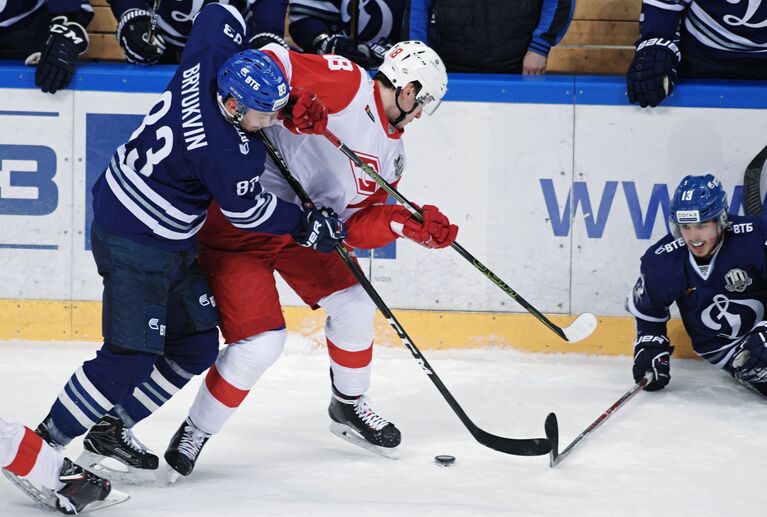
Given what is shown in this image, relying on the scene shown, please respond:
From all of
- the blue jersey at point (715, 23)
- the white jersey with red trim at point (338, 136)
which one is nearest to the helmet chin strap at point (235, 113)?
the white jersey with red trim at point (338, 136)

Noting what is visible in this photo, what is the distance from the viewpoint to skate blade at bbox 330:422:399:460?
3.30 metres

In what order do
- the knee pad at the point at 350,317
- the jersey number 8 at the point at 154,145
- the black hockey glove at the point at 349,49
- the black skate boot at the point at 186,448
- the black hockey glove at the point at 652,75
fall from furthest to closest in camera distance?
the black hockey glove at the point at 349,49, the black hockey glove at the point at 652,75, the knee pad at the point at 350,317, the black skate boot at the point at 186,448, the jersey number 8 at the point at 154,145

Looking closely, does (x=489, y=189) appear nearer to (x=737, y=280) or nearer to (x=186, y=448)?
(x=737, y=280)

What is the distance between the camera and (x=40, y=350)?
4281 millimetres

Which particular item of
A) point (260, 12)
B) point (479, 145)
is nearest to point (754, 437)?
point (479, 145)

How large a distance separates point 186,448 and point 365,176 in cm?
88

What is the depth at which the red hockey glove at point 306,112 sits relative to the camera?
289 centimetres

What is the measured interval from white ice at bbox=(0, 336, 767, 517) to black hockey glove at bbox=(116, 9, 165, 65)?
1.13m

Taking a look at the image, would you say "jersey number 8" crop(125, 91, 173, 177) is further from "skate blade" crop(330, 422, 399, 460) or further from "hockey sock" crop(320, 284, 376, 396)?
"skate blade" crop(330, 422, 399, 460)

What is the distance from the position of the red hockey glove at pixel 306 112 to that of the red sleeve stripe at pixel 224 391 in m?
0.69

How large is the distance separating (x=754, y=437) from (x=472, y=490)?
1.05 metres

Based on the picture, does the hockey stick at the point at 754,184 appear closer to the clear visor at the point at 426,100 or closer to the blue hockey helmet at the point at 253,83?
the clear visor at the point at 426,100

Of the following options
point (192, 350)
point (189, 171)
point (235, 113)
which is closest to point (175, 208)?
point (189, 171)

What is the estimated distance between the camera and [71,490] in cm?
262
